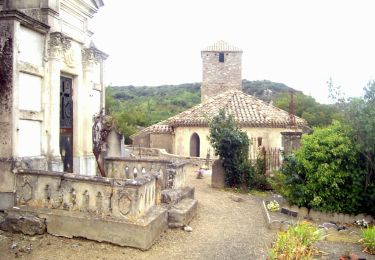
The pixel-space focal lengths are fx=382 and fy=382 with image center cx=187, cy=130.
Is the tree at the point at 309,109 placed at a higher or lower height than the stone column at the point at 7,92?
higher

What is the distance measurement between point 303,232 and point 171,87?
3188 inches

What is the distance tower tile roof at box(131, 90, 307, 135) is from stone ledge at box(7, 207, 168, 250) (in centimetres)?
1459

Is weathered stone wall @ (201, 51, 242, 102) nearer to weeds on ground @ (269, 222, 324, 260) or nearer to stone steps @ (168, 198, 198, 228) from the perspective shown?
stone steps @ (168, 198, 198, 228)

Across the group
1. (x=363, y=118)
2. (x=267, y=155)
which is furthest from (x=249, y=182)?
(x=363, y=118)

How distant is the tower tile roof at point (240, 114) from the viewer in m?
22.3

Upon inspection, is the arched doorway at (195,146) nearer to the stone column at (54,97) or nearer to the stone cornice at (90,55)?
the stone cornice at (90,55)

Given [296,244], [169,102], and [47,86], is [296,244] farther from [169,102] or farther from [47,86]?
[169,102]

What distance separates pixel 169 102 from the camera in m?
63.1

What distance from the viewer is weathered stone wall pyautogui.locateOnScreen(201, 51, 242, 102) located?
3681 cm

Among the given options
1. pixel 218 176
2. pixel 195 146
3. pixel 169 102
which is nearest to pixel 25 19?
pixel 218 176

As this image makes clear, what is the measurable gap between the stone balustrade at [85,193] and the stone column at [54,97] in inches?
43.7

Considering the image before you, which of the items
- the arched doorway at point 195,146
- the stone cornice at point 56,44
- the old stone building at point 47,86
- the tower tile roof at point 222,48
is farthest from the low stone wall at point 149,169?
the tower tile roof at point 222,48

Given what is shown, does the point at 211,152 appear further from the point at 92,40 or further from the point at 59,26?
the point at 59,26

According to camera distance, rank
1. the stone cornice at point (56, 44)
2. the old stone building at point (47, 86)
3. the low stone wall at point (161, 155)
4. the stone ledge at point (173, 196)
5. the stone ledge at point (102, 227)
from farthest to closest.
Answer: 1. the low stone wall at point (161, 155)
2. the stone ledge at point (173, 196)
3. the stone cornice at point (56, 44)
4. the old stone building at point (47, 86)
5. the stone ledge at point (102, 227)
